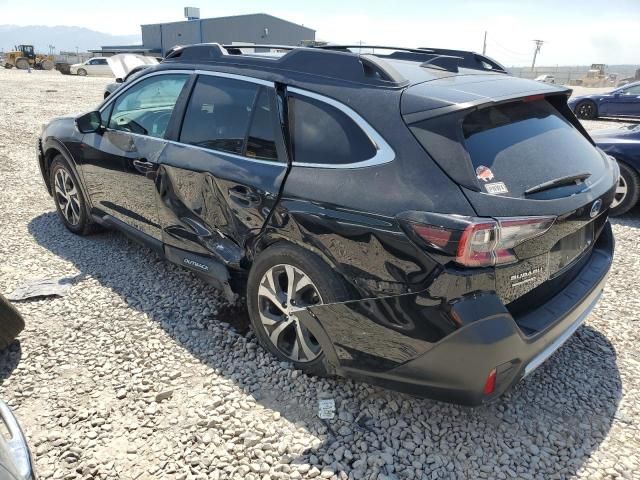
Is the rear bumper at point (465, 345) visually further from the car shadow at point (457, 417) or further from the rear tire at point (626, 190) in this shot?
the rear tire at point (626, 190)

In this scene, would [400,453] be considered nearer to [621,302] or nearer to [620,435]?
[620,435]

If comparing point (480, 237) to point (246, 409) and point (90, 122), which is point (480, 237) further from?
point (90, 122)

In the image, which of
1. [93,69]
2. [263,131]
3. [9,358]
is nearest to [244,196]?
[263,131]

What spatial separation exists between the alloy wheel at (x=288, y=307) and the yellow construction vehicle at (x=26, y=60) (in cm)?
4887

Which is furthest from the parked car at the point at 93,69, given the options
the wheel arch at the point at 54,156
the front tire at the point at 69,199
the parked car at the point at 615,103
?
the front tire at the point at 69,199

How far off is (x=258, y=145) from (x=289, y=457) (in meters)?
1.72

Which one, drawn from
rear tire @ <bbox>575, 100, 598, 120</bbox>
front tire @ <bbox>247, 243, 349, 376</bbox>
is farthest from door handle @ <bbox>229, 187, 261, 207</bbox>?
rear tire @ <bbox>575, 100, 598, 120</bbox>

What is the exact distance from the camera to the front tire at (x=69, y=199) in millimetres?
4699

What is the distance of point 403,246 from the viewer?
7.20 feet

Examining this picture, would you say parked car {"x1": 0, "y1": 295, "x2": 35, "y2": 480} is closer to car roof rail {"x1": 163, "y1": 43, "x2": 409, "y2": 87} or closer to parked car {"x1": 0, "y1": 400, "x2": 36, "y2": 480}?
parked car {"x1": 0, "y1": 400, "x2": 36, "y2": 480}

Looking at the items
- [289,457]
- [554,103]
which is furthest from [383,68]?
[289,457]

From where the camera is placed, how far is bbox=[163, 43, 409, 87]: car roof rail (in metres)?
2.53

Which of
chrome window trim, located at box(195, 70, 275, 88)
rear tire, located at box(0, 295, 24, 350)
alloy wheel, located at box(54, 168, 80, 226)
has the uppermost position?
chrome window trim, located at box(195, 70, 275, 88)

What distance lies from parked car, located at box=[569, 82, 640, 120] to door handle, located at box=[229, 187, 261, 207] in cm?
1467
